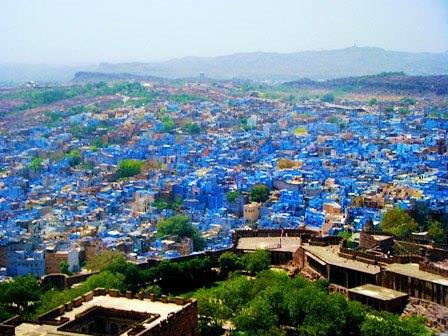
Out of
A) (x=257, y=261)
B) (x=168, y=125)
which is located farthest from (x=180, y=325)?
(x=168, y=125)

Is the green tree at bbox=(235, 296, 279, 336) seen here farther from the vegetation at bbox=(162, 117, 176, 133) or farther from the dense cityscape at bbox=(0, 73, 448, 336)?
the vegetation at bbox=(162, 117, 176, 133)

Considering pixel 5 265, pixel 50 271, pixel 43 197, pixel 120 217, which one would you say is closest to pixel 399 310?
pixel 50 271

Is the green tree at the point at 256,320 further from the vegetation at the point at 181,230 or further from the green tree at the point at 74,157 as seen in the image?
the green tree at the point at 74,157

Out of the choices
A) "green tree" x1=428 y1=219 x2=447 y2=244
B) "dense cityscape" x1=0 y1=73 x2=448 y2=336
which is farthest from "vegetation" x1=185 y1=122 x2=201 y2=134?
"green tree" x1=428 y1=219 x2=447 y2=244

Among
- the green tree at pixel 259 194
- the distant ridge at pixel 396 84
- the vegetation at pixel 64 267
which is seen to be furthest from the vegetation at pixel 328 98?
the vegetation at pixel 64 267

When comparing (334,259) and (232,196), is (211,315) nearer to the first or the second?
(334,259)

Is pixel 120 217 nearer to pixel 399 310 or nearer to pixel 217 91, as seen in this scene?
pixel 399 310
